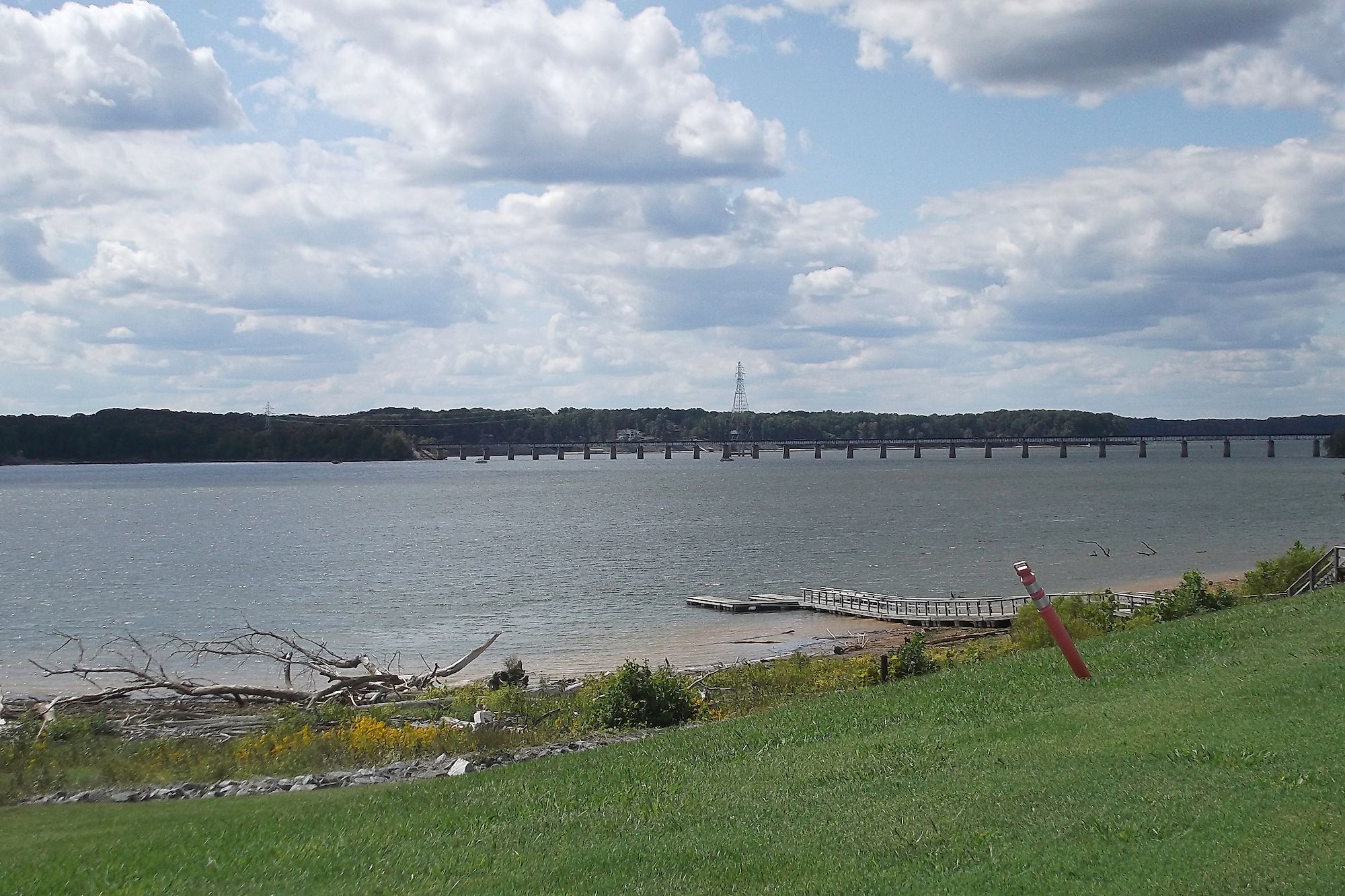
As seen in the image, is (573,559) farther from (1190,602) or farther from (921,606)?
(1190,602)

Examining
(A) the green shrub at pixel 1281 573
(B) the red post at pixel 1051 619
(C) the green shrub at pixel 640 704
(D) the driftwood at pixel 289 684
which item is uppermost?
(B) the red post at pixel 1051 619

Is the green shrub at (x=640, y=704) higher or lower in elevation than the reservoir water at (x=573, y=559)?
higher

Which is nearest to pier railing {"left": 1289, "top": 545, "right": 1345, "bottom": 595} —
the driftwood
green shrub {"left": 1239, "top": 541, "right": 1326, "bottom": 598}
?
green shrub {"left": 1239, "top": 541, "right": 1326, "bottom": 598}

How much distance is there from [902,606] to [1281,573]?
59.6ft

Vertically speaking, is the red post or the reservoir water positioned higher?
the red post

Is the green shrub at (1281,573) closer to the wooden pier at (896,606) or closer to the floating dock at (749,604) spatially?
the wooden pier at (896,606)

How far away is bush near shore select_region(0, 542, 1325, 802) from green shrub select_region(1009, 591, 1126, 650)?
5 centimetres

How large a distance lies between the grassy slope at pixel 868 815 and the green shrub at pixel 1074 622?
9332mm

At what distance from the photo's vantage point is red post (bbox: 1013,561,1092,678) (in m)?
12.7

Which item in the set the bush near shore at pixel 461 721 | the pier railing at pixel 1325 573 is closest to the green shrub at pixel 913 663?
the bush near shore at pixel 461 721

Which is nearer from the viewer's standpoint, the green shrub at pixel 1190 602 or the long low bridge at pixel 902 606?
the green shrub at pixel 1190 602

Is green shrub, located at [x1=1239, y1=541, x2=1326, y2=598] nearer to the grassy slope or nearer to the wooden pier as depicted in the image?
the wooden pier

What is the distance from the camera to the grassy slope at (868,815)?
26.0 feet

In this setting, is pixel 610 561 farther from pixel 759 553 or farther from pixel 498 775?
pixel 498 775
